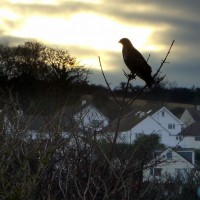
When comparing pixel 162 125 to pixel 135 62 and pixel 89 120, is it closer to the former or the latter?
pixel 89 120

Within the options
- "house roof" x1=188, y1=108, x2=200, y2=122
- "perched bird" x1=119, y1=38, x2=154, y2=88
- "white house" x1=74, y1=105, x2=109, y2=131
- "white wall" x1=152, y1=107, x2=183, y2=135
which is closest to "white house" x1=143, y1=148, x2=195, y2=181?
"white house" x1=74, y1=105, x2=109, y2=131

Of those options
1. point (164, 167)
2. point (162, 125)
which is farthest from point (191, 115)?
point (164, 167)

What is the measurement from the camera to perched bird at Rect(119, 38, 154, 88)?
7925 millimetres

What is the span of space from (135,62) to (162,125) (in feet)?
Result: 292

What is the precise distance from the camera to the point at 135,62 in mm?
8312

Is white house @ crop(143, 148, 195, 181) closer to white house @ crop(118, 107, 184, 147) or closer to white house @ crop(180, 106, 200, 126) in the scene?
white house @ crop(118, 107, 184, 147)

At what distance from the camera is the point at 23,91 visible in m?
57.8

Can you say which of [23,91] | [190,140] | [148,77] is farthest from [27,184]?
[190,140]

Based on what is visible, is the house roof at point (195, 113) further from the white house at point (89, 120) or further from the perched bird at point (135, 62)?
the perched bird at point (135, 62)

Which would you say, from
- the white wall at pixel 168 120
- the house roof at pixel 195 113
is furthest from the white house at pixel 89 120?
the house roof at pixel 195 113

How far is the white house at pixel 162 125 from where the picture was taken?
→ 3354 inches

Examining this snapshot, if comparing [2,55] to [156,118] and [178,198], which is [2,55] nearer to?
[156,118]

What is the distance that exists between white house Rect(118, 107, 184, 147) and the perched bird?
230ft

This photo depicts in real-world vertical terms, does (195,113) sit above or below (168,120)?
→ above
